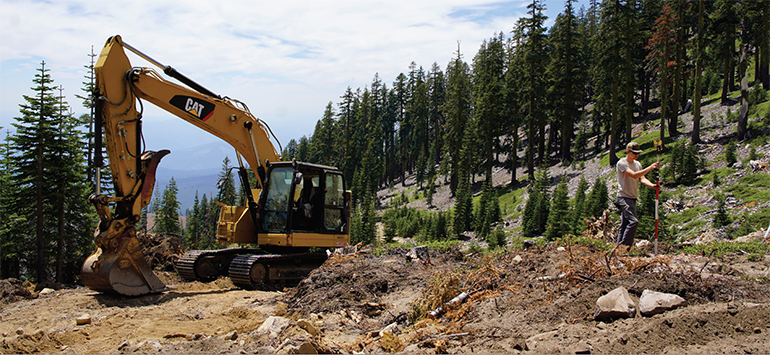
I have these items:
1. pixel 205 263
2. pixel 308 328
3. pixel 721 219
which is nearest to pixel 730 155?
Answer: pixel 721 219

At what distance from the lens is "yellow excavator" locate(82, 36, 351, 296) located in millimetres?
9047

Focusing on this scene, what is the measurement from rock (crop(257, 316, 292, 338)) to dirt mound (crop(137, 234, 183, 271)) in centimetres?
999

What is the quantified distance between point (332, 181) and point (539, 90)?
31194 millimetres

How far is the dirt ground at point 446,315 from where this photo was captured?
4.97 metres

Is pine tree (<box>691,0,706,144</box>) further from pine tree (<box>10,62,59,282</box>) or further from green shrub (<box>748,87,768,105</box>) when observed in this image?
pine tree (<box>10,62,59,282</box>)

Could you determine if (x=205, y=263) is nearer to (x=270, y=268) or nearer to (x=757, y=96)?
(x=270, y=268)

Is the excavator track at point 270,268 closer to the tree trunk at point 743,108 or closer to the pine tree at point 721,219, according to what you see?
the pine tree at point 721,219

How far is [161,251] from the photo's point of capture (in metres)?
15.6

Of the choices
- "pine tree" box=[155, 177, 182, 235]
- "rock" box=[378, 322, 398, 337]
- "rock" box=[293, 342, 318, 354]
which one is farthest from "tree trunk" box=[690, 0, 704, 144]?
"pine tree" box=[155, 177, 182, 235]

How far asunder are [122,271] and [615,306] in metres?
8.50

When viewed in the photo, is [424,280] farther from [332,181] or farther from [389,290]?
[332,181]

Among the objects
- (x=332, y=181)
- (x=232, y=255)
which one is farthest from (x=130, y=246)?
(x=332, y=181)

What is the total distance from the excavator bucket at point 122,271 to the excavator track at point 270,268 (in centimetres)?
193

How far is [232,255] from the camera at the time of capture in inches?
503
